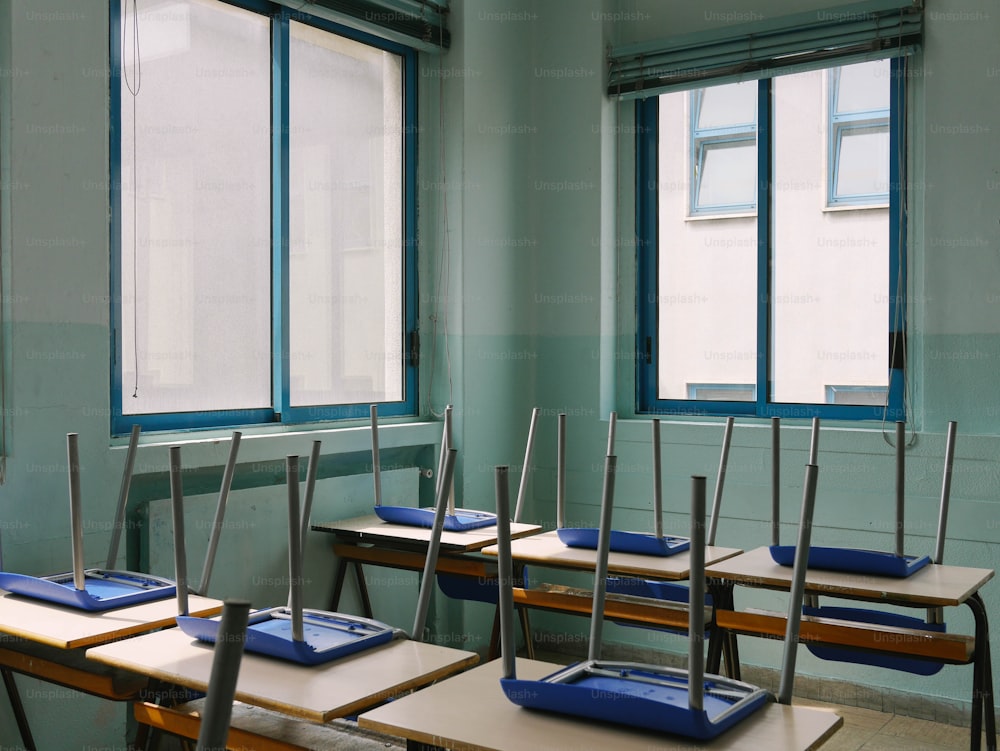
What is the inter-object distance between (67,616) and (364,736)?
71 cm

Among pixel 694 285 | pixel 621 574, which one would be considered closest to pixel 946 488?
pixel 621 574

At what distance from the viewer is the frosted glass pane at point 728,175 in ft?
13.6

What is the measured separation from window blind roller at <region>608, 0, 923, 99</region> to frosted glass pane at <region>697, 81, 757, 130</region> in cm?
13

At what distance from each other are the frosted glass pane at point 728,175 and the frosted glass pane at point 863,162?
0.37 metres

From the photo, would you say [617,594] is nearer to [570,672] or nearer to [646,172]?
[570,672]

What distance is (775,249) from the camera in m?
4.05

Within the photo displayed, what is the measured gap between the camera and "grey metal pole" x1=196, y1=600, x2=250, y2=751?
82cm

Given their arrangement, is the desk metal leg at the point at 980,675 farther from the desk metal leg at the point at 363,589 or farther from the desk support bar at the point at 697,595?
the desk metal leg at the point at 363,589

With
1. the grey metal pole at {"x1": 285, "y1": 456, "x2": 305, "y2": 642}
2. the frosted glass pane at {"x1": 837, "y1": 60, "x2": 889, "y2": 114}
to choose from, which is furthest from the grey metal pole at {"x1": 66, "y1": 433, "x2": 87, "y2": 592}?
the frosted glass pane at {"x1": 837, "y1": 60, "x2": 889, "y2": 114}

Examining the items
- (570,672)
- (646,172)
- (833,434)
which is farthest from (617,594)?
(646,172)

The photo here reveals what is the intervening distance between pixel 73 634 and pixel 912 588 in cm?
197

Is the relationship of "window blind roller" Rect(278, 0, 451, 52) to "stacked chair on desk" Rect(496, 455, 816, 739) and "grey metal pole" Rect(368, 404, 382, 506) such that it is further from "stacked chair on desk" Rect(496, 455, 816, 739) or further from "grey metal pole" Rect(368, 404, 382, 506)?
"stacked chair on desk" Rect(496, 455, 816, 739)

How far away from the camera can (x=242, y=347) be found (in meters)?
3.45

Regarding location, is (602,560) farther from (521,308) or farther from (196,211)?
(521,308)
